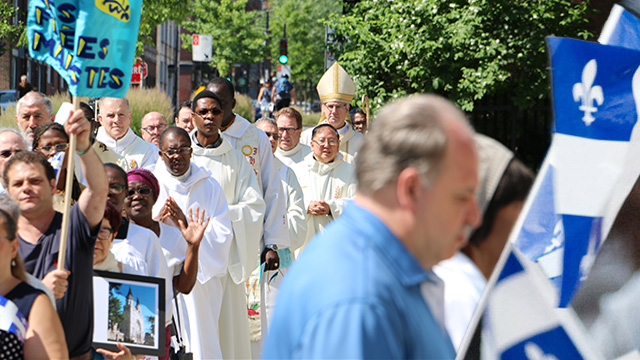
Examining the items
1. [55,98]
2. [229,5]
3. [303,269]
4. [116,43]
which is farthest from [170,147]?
[229,5]

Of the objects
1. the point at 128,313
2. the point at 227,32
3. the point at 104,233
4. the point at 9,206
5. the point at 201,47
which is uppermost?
the point at 227,32

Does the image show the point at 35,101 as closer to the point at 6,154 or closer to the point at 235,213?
the point at 235,213

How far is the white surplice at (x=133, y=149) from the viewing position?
8.07 m

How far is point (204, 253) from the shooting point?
6840mm

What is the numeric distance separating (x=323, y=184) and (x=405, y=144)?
7.18 m

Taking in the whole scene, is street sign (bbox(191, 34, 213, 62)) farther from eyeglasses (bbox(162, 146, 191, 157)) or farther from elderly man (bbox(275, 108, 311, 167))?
eyeglasses (bbox(162, 146, 191, 157))

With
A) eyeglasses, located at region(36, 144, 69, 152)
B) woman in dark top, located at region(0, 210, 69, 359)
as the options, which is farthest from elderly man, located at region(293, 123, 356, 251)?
woman in dark top, located at region(0, 210, 69, 359)

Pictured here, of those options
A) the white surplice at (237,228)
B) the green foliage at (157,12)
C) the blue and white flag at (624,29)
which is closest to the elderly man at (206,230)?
the white surplice at (237,228)

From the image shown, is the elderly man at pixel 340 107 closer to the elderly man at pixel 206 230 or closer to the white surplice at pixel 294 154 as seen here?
the white surplice at pixel 294 154

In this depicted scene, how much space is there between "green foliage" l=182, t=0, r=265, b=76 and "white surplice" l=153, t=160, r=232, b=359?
3893cm

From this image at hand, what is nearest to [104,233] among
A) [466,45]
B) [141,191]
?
[141,191]

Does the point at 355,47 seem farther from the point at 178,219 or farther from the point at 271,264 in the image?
the point at 178,219

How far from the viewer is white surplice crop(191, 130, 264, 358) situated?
24.2 feet

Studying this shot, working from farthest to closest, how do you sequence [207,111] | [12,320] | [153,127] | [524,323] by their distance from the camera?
[153,127] → [207,111] → [12,320] → [524,323]
